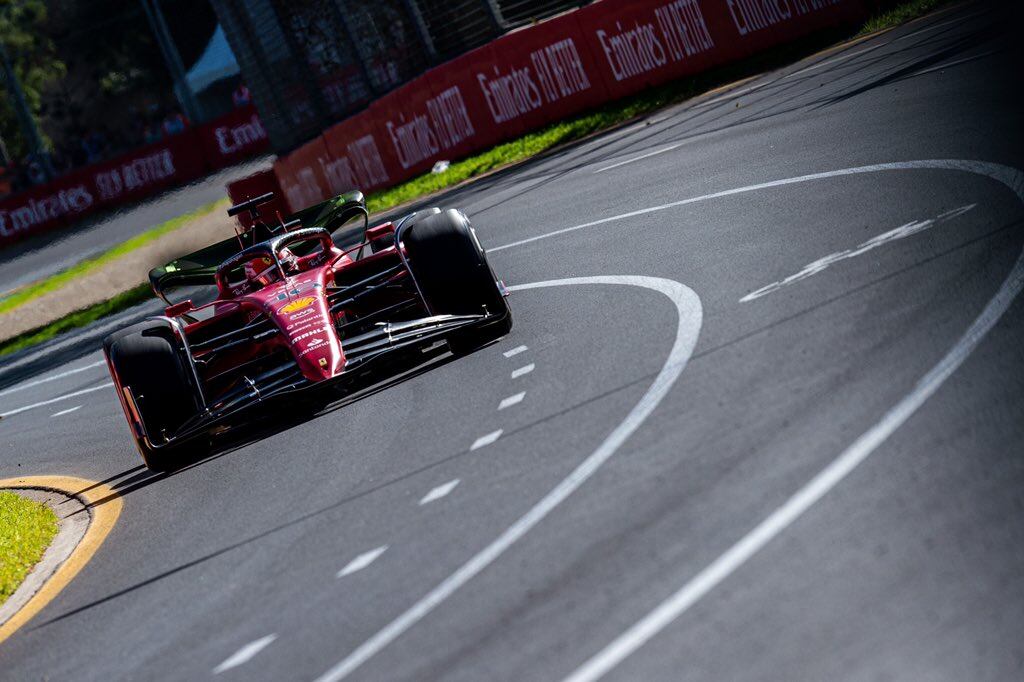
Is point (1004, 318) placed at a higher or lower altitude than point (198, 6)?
lower

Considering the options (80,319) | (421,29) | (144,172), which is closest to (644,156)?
(421,29)

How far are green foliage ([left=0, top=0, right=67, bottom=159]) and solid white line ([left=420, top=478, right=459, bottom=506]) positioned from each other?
2642 inches

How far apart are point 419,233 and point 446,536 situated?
3900 mm

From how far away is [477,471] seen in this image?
6910 mm

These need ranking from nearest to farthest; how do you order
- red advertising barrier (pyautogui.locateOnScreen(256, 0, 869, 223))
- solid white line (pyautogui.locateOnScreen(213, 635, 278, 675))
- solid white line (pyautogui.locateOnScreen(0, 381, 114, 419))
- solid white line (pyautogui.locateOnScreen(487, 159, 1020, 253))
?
solid white line (pyautogui.locateOnScreen(213, 635, 278, 675)) → solid white line (pyautogui.locateOnScreen(487, 159, 1020, 253)) → solid white line (pyautogui.locateOnScreen(0, 381, 114, 419)) → red advertising barrier (pyautogui.locateOnScreen(256, 0, 869, 223))

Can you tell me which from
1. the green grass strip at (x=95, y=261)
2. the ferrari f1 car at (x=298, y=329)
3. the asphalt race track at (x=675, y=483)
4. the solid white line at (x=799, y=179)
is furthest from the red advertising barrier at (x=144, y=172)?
the ferrari f1 car at (x=298, y=329)

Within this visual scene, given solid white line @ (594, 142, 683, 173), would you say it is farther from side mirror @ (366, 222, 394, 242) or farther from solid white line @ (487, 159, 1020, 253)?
side mirror @ (366, 222, 394, 242)

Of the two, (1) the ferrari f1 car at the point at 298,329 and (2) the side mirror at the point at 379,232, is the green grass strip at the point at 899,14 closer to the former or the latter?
(2) the side mirror at the point at 379,232

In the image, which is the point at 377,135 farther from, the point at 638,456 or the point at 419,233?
the point at 638,456

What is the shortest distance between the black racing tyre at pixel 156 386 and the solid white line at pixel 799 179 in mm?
4687

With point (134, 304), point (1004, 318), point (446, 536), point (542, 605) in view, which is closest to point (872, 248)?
point (1004, 318)

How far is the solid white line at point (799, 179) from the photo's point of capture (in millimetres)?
9078

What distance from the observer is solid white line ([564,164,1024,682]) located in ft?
14.9

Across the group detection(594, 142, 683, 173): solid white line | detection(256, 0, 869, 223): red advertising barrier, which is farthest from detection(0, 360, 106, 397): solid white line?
detection(256, 0, 869, 223): red advertising barrier
